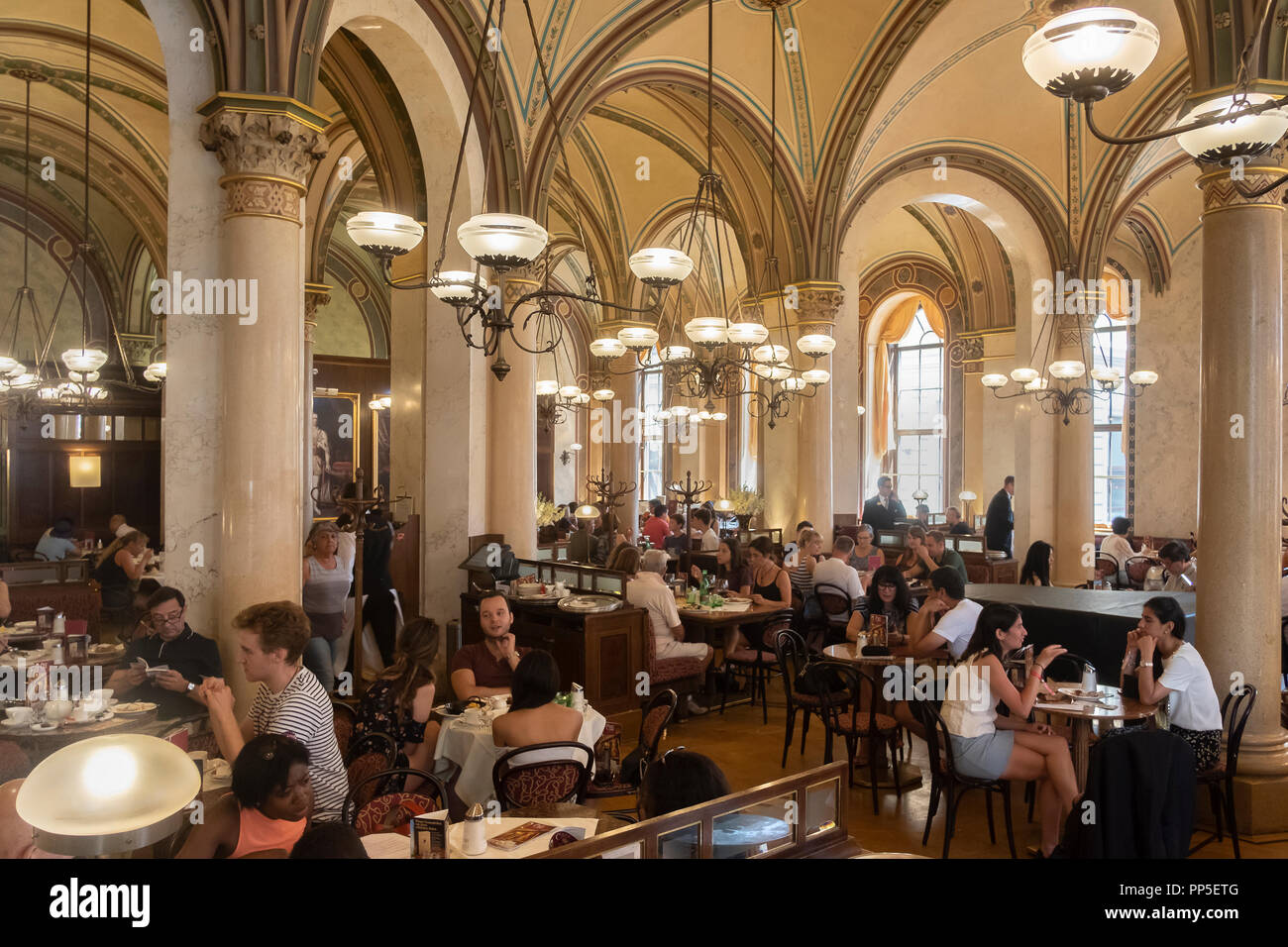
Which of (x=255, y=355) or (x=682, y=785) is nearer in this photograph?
(x=682, y=785)

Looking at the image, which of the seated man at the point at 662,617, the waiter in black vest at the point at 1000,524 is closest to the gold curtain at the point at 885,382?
the waiter in black vest at the point at 1000,524

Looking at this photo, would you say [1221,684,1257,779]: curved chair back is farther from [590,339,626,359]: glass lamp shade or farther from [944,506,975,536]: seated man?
[944,506,975,536]: seated man

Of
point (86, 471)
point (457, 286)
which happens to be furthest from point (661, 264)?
point (86, 471)

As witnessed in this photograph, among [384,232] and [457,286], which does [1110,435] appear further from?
[384,232]

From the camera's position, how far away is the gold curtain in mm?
18969

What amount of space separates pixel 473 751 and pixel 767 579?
4142mm

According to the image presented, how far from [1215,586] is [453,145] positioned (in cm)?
670

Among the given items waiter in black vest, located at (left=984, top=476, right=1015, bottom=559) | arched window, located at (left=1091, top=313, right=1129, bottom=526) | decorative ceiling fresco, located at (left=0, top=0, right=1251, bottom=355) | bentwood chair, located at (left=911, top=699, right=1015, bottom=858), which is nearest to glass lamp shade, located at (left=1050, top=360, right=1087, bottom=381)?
waiter in black vest, located at (left=984, top=476, right=1015, bottom=559)

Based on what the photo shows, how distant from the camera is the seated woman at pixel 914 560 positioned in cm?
876

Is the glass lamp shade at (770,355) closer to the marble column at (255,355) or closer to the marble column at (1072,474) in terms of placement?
the marble column at (1072,474)

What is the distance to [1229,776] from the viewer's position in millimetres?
4457

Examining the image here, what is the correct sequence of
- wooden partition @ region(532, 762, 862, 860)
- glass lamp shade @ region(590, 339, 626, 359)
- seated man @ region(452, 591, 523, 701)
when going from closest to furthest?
wooden partition @ region(532, 762, 862, 860)
seated man @ region(452, 591, 523, 701)
glass lamp shade @ region(590, 339, 626, 359)

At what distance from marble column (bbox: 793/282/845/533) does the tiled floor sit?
4068 mm
